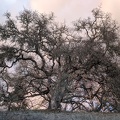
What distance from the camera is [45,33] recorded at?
3516 centimetres

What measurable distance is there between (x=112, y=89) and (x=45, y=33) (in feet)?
28.6

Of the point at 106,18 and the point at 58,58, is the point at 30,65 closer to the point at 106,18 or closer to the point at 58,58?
the point at 58,58

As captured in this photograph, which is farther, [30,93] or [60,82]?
[30,93]

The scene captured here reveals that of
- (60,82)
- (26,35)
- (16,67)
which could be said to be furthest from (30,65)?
(60,82)

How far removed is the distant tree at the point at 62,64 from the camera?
33219 millimetres

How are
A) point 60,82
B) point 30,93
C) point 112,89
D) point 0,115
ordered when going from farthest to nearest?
1. point 30,93
2. point 112,89
3. point 60,82
4. point 0,115

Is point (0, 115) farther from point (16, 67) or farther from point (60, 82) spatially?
point (16, 67)

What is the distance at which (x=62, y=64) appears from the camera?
113 feet

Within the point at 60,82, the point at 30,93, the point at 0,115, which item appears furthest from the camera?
the point at 30,93

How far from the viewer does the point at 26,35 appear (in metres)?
34.6

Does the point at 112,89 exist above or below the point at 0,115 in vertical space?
above

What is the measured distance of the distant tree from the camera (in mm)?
33219

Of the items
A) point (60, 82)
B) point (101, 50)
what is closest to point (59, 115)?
point (60, 82)

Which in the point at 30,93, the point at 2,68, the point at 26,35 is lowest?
the point at 30,93
